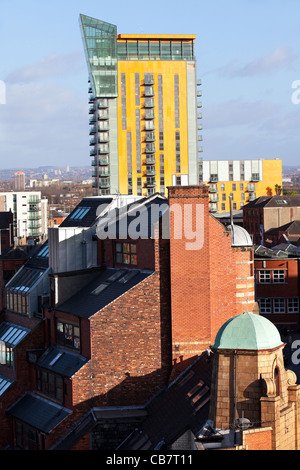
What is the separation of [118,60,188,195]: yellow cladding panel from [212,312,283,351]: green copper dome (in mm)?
131974

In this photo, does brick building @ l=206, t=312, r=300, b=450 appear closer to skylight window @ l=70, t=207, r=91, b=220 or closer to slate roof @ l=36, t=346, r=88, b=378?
slate roof @ l=36, t=346, r=88, b=378

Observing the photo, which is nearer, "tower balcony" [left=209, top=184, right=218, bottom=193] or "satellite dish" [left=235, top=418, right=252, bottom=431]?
"satellite dish" [left=235, top=418, right=252, bottom=431]

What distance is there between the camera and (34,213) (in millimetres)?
195625

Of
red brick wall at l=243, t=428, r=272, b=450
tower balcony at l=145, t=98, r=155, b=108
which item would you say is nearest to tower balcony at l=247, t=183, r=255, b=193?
tower balcony at l=145, t=98, r=155, b=108

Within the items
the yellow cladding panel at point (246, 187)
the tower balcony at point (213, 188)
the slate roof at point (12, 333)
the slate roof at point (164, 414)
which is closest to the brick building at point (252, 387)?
the slate roof at point (164, 414)

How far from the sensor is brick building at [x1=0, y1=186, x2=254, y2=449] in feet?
150

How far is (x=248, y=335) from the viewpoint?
3497cm

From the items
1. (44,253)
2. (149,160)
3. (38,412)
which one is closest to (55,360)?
(38,412)

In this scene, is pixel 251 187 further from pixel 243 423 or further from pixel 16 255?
pixel 243 423

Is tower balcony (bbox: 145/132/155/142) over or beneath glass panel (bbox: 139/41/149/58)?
beneath

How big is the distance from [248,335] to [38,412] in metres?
18.1
